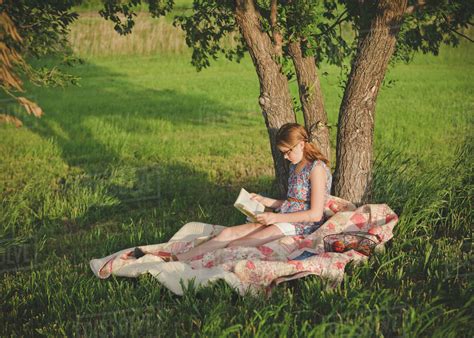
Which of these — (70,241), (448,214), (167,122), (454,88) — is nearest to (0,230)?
(70,241)

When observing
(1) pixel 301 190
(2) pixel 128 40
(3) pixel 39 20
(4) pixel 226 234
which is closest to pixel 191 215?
(4) pixel 226 234

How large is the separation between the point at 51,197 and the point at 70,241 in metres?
1.58

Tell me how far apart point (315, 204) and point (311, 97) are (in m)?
1.33

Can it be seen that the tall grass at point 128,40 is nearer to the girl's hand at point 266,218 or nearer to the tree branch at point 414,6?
the tree branch at point 414,6

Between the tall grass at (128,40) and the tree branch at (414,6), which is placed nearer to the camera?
the tree branch at (414,6)

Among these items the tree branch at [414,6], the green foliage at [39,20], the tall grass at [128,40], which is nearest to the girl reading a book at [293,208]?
the tree branch at [414,6]

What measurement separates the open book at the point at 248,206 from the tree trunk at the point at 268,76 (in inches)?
38.4

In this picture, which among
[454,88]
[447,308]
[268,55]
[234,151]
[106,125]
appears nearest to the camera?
[447,308]

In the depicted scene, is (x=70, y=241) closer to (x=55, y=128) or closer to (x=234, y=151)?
(x=234, y=151)

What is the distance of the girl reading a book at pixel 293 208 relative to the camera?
189 inches

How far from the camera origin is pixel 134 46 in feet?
84.2

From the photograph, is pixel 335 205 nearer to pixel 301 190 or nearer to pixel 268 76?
pixel 301 190

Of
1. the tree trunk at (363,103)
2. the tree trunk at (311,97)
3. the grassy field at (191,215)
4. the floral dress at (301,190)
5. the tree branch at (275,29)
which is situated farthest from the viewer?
the tree trunk at (311,97)

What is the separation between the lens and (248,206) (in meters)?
4.81
